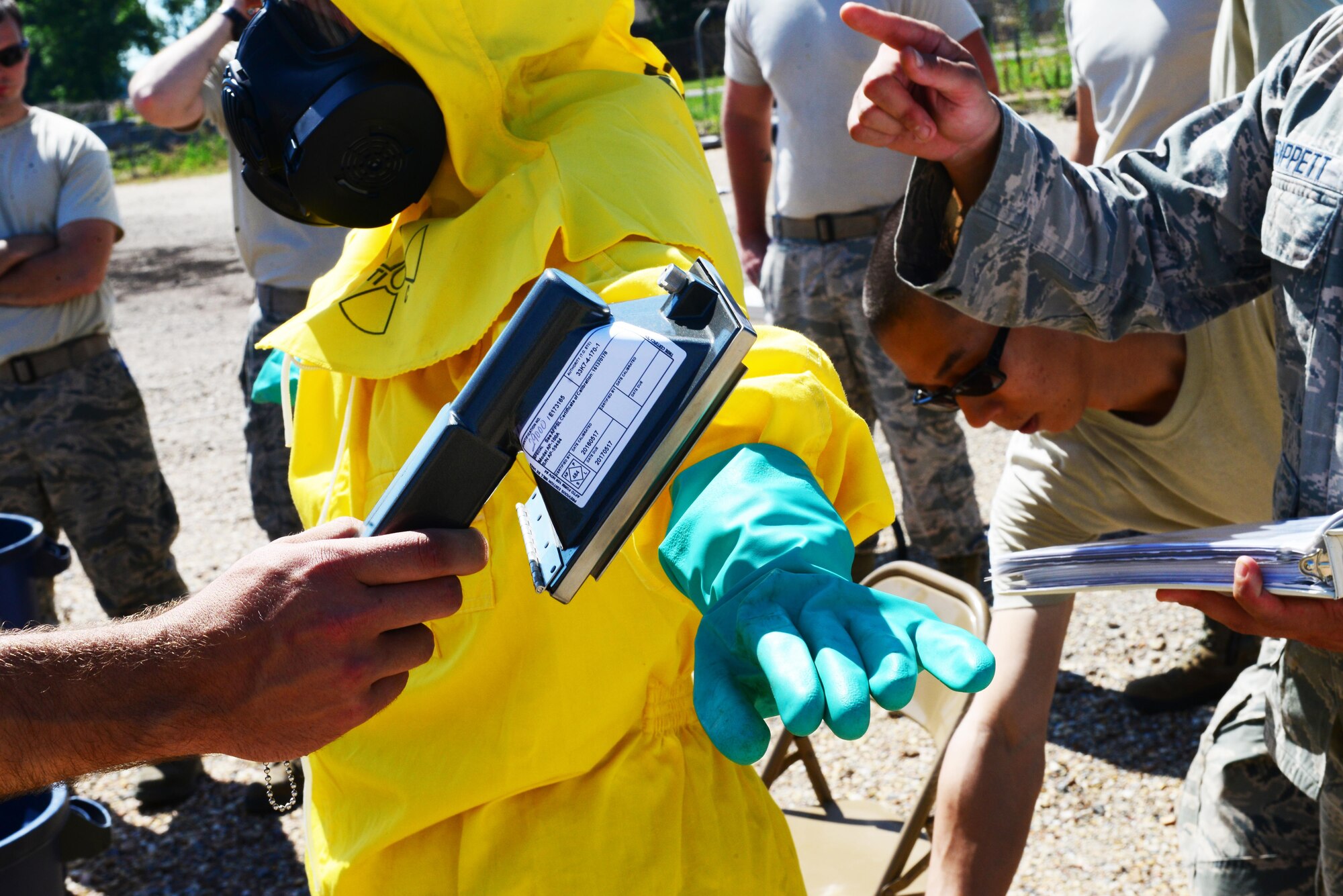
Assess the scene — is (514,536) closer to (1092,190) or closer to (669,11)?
(1092,190)

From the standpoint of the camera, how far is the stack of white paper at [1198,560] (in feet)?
4.85

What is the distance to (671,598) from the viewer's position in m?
1.40

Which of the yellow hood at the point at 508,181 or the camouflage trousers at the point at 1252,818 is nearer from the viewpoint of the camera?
the yellow hood at the point at 508,181

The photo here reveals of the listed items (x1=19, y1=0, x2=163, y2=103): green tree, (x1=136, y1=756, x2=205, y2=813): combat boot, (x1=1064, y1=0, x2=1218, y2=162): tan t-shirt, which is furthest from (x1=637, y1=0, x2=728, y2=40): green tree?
(x1=136, y1=756, x2=205, y2=813): combat boot

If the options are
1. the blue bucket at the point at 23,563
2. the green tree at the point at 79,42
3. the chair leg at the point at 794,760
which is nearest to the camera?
the chair leg at the point at 794,760

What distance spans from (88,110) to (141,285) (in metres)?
26.1

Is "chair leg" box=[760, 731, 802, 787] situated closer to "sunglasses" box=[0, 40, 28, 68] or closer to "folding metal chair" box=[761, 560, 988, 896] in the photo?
"folding metal chair" box=[761, 560, 988, 896]

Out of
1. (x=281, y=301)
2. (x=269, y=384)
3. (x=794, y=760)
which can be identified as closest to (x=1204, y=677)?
(x=794, y=760)

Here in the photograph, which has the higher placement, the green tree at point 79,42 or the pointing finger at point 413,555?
the pointing finger at point 413,555

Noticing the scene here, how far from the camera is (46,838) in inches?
97.1

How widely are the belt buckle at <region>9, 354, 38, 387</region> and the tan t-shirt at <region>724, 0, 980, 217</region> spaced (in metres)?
2.68

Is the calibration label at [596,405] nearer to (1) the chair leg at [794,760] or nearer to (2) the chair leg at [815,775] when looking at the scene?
(1) the chair leg at [794,760]

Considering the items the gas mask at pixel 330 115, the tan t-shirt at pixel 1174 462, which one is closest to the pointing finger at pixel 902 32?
the gas mask at pixel 330 115

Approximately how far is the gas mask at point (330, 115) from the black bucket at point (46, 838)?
5.23ft
